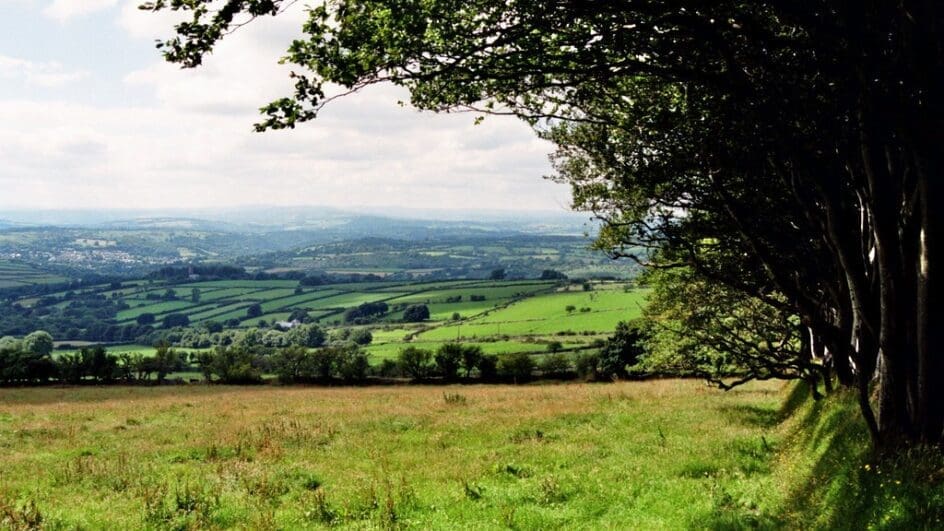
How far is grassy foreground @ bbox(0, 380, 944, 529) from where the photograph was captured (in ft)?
36.5

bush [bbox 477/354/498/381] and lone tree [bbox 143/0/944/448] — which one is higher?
lone tree [bbox 143/0/944/448]

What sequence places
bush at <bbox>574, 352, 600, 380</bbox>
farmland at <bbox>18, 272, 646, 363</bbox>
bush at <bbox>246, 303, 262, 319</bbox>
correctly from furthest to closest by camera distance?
bush at <bbox>246, 303, 262, 319</bbox>, farmland at <bbox>18, 272, 646, 363</bbox>, bush at <bbox>574, 352, 600, 380</bbox>

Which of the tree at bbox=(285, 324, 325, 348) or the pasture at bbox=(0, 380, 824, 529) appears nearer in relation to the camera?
the pasture at bbox=(0, 380, 824, 529)

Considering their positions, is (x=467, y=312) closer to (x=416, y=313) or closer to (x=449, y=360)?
(x=416, y=313)

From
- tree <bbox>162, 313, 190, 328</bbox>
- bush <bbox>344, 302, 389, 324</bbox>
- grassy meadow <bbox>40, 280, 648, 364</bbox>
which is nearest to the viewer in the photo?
grassy meadow <bbox>40, 280, 648, 364</bbox>

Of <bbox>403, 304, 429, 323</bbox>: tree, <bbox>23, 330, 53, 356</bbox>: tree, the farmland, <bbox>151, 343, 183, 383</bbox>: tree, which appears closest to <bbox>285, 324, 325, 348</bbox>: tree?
the farmland

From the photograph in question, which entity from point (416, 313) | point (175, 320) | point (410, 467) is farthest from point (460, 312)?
point (410, 467)

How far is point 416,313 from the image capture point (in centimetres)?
14538

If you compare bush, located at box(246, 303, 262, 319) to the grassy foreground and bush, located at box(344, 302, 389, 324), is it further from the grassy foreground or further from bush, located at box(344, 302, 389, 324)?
the grassy foreground

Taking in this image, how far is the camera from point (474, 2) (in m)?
10.2

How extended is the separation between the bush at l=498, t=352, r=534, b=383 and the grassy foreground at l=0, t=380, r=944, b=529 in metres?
42.9

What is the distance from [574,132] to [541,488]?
9.92 metres

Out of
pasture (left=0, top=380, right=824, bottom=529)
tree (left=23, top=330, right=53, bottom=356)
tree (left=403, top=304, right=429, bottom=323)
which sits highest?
pasture (left=0, top=380, right=824, bottom=529)

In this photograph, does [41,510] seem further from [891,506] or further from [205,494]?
[891,506]
